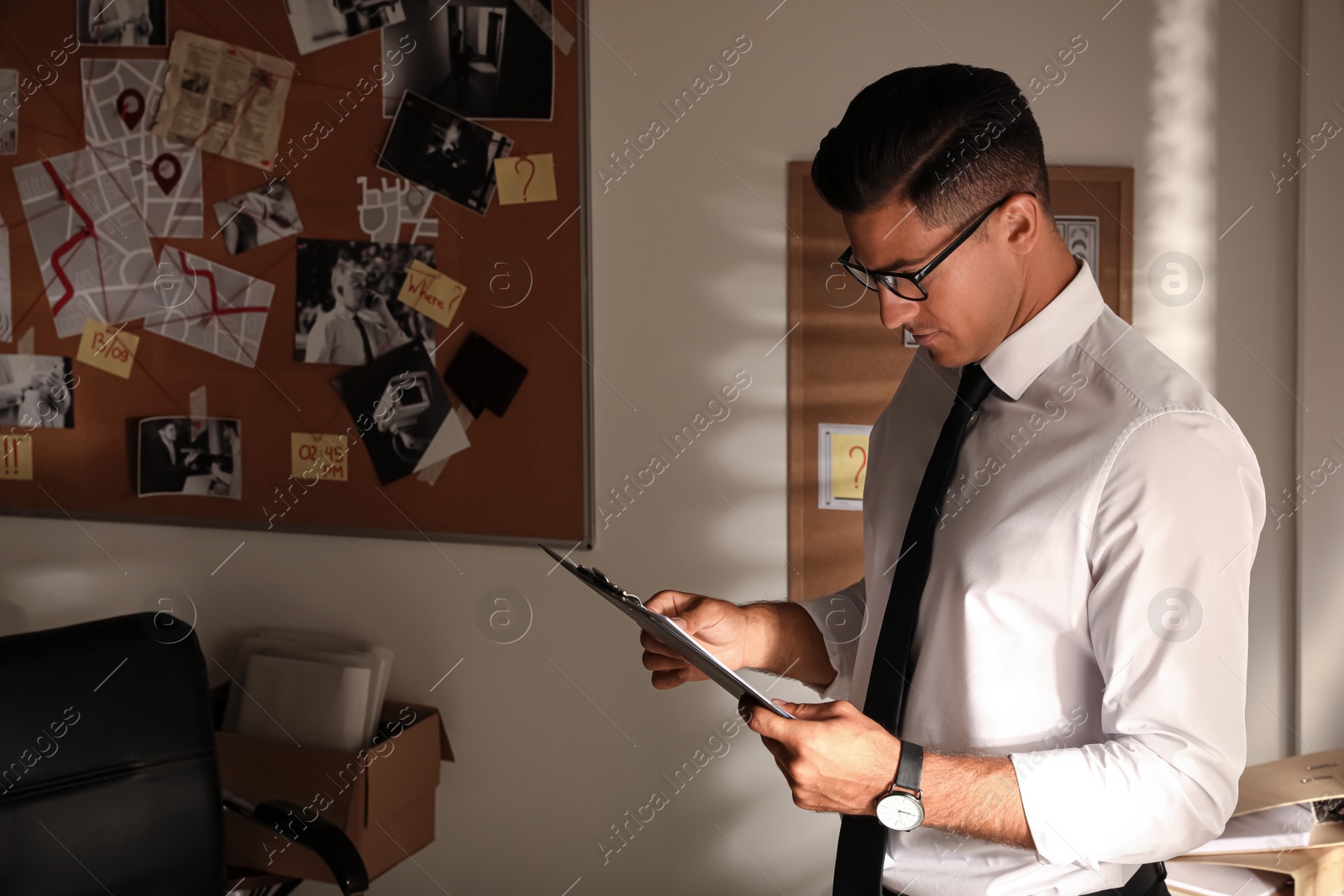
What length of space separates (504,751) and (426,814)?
0.23m

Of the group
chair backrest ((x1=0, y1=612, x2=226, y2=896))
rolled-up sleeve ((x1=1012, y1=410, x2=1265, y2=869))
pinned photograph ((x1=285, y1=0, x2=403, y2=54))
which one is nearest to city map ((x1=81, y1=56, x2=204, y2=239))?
pinned photograph ((x1=285, y1=0, x2=403, y2=54))

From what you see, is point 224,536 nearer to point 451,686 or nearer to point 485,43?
point 451,686

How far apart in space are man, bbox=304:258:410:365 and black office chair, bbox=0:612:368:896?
846 millimetres

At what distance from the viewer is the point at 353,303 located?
7.99 feet

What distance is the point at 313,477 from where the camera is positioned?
2.51 meters

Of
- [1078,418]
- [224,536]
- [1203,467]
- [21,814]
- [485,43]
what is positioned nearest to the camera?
[1203,467]

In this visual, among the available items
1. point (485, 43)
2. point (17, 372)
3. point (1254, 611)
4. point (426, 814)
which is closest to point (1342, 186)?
point (1254, 611)

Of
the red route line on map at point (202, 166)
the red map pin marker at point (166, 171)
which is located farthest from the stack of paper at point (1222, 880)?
the red map pin marker at point (166, 171)

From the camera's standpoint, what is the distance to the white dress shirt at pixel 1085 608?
972 mm

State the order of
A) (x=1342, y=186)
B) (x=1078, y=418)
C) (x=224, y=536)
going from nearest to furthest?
(x=1078, y=418) < (x=1342, y=186) < (x=224, y=536)

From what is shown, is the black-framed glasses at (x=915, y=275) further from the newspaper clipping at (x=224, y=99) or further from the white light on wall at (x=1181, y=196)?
the newspaper clipping at (x=224, y=99)

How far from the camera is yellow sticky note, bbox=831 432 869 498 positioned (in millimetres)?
2152

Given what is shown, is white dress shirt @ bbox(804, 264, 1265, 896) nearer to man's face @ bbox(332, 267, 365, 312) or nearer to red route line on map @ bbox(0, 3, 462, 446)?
man's face @ bbox(332, 267, 365, 312)

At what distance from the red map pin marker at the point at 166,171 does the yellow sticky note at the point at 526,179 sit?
36.9 inches
